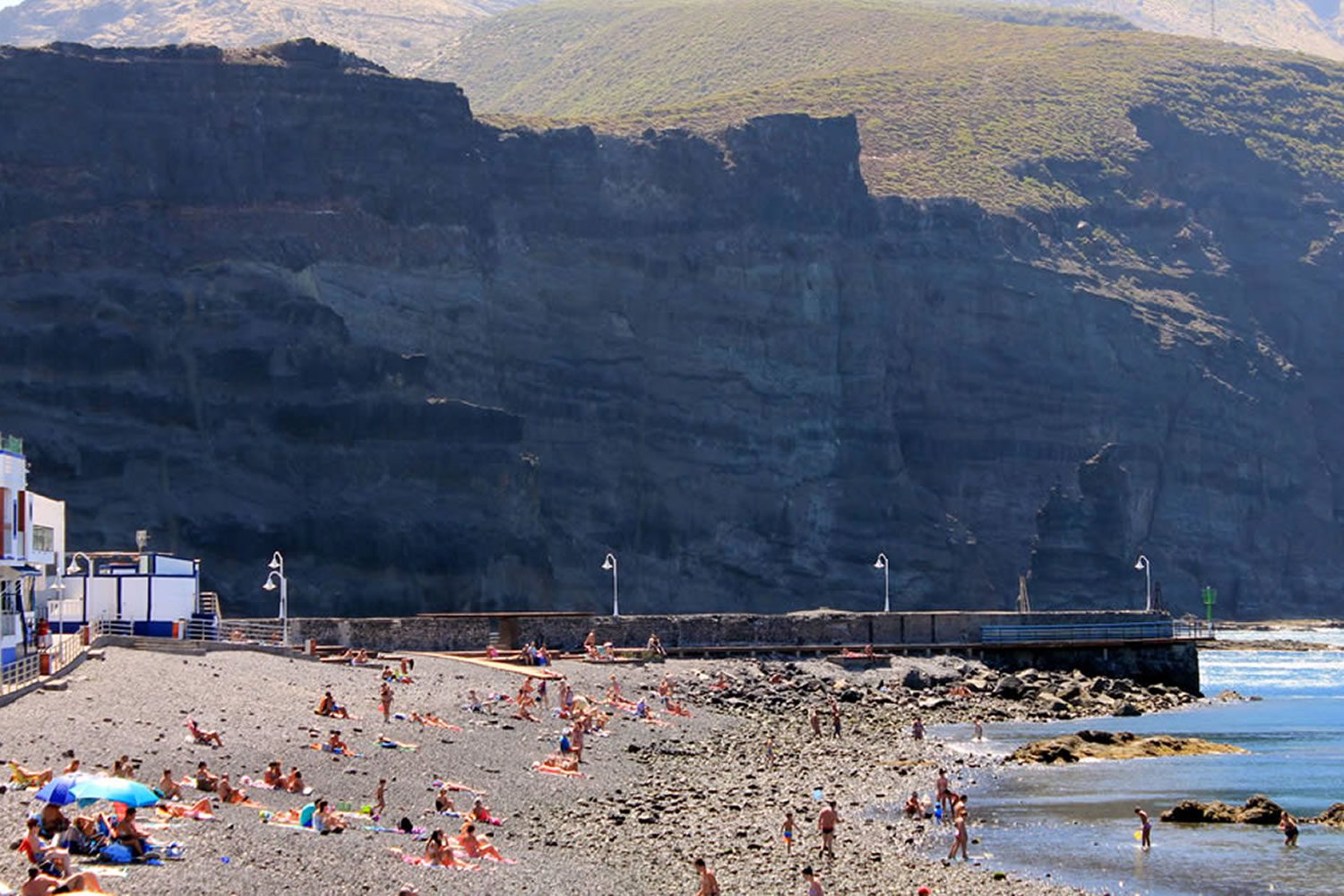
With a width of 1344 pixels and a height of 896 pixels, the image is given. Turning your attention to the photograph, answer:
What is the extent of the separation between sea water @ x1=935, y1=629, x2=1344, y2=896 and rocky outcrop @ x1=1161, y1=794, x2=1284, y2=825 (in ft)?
1.24

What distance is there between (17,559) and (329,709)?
857 centimetres

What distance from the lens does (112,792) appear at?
33531mm

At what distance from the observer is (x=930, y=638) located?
93.9 meters

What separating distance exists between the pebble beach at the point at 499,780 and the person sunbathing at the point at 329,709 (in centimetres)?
31

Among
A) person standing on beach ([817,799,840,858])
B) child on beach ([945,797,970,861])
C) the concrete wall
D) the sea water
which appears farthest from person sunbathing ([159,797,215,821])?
the concrete wall

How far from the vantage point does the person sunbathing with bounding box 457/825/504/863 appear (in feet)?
123

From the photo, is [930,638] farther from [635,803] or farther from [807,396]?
[807,396]

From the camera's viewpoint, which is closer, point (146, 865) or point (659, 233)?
point (146, 865)

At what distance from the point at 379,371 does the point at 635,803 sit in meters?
85.9

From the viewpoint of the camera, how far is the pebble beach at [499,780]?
3522cm

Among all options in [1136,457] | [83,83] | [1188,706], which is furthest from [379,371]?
[1136,457]

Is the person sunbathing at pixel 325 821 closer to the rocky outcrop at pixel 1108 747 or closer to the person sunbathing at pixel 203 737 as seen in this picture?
the person sunbathing at pixel 203 737

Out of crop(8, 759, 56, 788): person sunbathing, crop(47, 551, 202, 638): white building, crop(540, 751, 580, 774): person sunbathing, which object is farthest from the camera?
crop(47, 551, 202, 638): white building

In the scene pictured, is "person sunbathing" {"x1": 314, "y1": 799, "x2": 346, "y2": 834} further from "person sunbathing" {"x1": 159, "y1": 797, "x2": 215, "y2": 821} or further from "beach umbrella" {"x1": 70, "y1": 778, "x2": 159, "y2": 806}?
"beach umbrella" {"x1": 70, "y1": 778, "x2": 159, "y2": 806}
